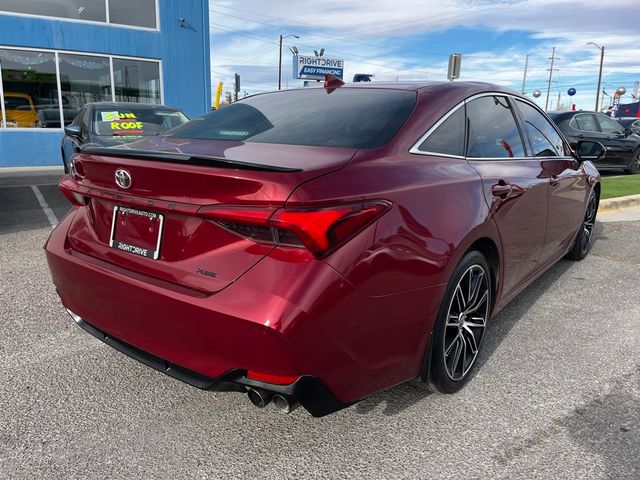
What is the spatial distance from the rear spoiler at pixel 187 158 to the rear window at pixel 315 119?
17.9 inches

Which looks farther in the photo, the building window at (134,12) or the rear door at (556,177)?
the building window at (134,12)

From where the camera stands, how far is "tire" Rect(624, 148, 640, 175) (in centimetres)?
1257

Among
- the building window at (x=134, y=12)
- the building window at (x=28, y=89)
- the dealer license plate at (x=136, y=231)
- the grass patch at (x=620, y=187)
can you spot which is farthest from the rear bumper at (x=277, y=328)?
the building window at (x=134, y=12)

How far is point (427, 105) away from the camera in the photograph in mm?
2551

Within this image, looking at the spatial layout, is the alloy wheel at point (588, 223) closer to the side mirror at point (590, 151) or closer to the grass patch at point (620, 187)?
the side mirror at point (590, 151)

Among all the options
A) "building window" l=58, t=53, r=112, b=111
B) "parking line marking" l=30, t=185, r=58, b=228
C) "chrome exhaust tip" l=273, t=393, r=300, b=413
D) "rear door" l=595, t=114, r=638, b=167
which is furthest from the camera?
"building window" l=58, t=53, r=112, b=111

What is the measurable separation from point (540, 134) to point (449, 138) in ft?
5.05

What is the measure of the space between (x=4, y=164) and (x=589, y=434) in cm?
1437

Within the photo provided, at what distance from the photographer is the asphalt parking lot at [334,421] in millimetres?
2104

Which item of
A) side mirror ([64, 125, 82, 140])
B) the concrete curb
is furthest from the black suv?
side mirror ([64, 125, 82, 140])

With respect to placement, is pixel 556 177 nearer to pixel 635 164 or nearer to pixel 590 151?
pixel 590 151

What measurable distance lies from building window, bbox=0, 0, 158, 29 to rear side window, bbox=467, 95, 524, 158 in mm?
13250

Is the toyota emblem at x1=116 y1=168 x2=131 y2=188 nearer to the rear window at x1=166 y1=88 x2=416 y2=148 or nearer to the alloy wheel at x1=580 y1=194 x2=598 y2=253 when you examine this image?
the rear window at x1=166 y1=88 x2=416 y2=148

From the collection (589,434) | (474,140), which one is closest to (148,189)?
(474,140)
